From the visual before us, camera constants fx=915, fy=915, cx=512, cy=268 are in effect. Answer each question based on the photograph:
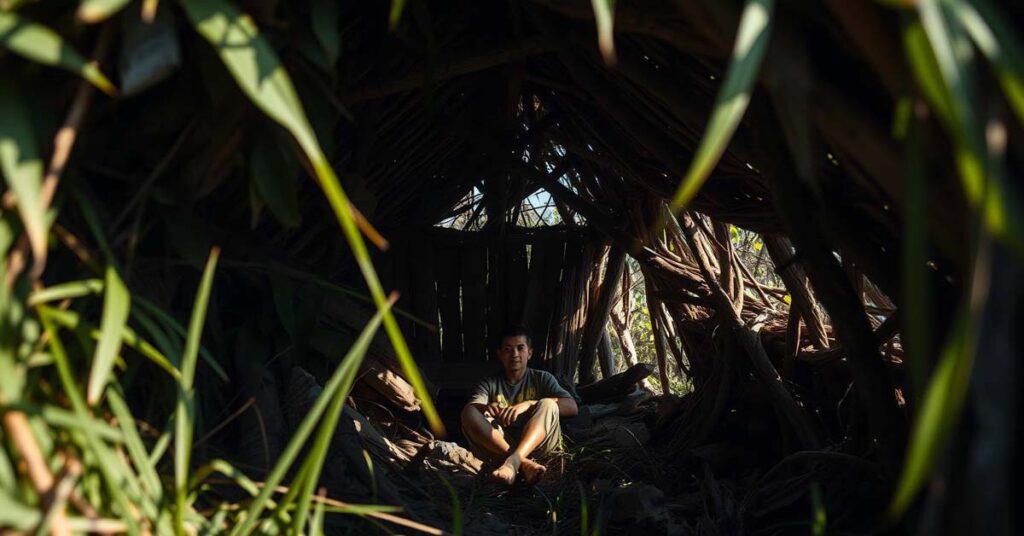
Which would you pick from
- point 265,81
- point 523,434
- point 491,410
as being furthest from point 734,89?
point 491,410

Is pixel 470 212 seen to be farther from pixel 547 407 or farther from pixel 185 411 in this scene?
pixel 185 411

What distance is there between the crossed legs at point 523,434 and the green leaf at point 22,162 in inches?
102

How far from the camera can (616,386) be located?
14.7 feet

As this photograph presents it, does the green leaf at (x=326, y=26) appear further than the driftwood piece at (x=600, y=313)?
No

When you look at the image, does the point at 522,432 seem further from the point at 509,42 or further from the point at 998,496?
the point at 998,496

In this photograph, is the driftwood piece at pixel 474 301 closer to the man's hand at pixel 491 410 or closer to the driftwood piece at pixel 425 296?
the driftwood piece at pixel 425 296

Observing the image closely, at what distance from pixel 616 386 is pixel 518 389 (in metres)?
0.70

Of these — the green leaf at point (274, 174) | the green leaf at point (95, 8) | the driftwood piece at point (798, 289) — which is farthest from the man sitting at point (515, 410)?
the green leaf at point (95, 8)

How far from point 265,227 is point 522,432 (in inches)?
73.3

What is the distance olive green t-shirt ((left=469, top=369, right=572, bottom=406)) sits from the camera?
3941 mm

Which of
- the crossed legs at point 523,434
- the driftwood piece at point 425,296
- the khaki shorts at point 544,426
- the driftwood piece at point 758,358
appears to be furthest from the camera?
the driftwood piece at point 425,296

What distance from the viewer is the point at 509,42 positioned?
7.05 feet

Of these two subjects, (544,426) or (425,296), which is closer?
(544,426)

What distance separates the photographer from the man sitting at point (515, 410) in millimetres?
3602
